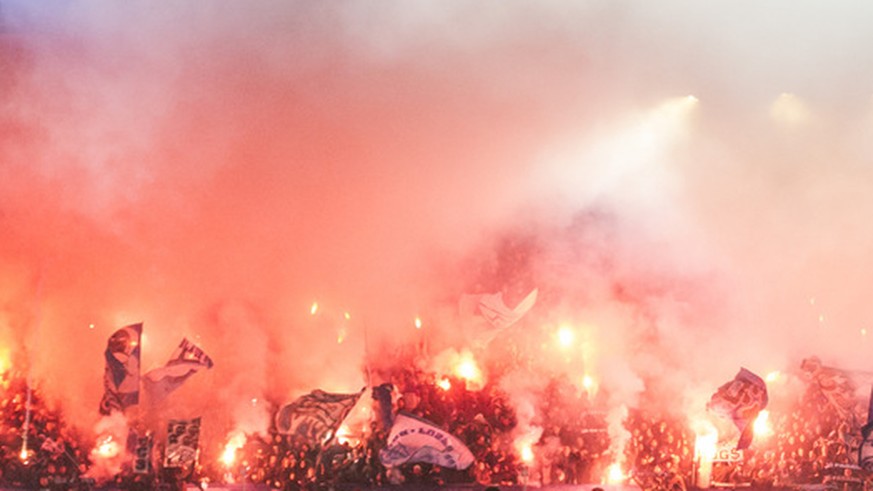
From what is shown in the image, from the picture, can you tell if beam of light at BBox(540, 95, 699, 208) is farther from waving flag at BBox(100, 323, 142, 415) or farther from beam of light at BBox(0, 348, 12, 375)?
beam of light at BBox(0, 348, 12, 375)

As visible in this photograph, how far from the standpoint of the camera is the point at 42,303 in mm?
13992

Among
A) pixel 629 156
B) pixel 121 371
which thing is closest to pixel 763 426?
pixel 629 156

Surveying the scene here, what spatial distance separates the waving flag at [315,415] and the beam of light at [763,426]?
654 cm

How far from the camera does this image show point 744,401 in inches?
577

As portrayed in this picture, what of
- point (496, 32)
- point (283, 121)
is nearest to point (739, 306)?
point (496, 32)

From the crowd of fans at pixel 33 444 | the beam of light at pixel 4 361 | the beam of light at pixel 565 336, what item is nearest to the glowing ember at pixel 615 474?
the beam of light at pixel 565 336

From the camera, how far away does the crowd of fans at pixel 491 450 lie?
12852 millimetres

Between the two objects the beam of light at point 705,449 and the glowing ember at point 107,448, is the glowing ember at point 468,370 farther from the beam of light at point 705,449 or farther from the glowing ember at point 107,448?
the glowing ember at point 107,448

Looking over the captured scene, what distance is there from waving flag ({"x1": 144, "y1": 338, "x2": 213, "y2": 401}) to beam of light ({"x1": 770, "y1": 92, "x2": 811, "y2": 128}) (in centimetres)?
1069

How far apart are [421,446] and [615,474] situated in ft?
11.0

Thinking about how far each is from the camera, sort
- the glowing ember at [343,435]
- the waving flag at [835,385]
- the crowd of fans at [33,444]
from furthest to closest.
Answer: the waving flag at [835,385]
the glowing ember at [343,435]
the crowd of fans at [33,444]

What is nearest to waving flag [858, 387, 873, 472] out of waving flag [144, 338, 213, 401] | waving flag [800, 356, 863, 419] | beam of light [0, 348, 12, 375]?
waving flag [800, 356, 863, 419]

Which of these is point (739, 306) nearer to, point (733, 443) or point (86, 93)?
point (733, 443)

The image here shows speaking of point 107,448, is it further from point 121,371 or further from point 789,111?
point 789,111
